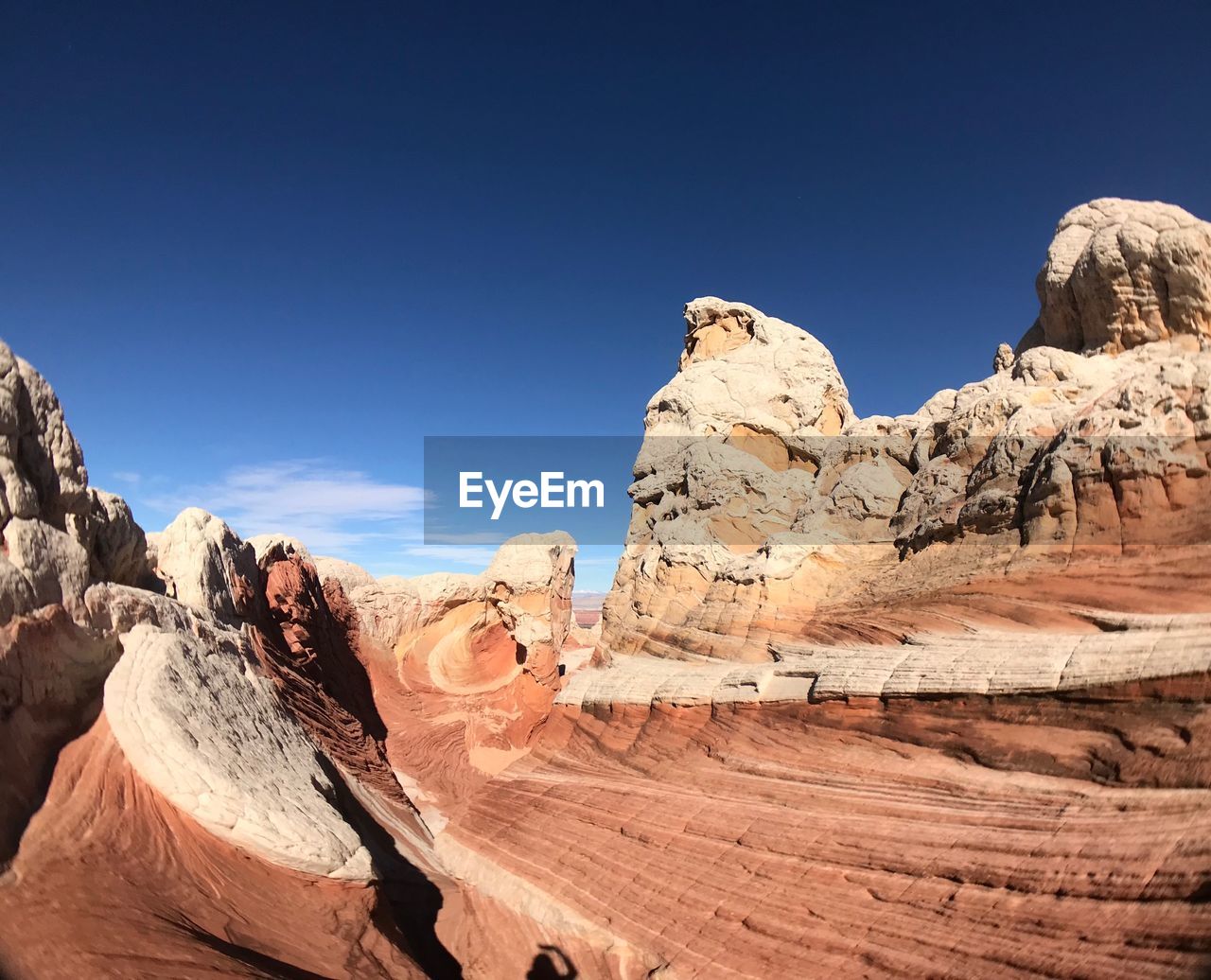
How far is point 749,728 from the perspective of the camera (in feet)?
23.1

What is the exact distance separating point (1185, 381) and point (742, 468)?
5.69m

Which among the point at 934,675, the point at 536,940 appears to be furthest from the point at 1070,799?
the point at 536,940

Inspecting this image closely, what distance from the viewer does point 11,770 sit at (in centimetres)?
343

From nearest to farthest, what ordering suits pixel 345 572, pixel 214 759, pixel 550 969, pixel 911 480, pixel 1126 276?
pixel 214 759 → pixel 550 969 → pixel 1126 276 → pixel 911 480 → pixel 345 572

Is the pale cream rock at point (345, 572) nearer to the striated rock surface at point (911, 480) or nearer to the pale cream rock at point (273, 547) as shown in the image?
the pale cream rock at point (273, 547)

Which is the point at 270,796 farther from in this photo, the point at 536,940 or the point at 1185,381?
the point at 1185,381

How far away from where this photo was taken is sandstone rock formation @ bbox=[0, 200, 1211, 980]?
12.4 feet

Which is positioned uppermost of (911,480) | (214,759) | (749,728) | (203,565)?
(911,480)

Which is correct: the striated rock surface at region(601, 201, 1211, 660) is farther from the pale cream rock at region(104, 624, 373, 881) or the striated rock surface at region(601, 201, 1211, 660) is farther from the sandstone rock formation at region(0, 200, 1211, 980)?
the pale cream rock at region(104, 624, 373, 881)

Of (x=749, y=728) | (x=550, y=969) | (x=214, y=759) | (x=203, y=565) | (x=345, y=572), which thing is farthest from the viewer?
(x=345, y=572)

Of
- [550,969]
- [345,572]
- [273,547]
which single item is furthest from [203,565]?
[345,572]

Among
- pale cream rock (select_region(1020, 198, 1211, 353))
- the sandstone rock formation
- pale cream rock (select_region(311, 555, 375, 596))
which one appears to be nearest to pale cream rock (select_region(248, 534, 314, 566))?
the sandstone rock formation

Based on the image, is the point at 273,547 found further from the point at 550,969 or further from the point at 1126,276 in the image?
the point at 1126,276

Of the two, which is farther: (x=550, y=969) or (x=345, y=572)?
(x=345, y=572)
